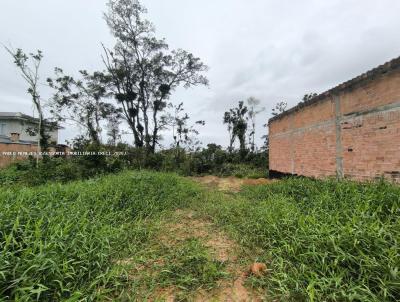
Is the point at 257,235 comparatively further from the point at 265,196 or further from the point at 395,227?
the point at 265,196

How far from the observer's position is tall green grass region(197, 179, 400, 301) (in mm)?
1784

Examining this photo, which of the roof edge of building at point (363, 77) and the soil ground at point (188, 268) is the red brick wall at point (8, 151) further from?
the roof edge of building at point (363, 77)

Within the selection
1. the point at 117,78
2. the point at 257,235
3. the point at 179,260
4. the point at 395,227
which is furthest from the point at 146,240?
the point at 117,78

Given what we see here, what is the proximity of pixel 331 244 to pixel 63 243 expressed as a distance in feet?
8.98

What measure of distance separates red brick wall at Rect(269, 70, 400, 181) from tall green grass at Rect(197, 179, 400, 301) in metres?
1.00

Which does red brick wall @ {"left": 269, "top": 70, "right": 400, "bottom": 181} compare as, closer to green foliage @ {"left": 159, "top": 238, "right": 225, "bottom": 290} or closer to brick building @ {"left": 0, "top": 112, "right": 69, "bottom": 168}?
green foliage @ {"left": 159, "top": 238, "right": 225, "bottom": 290}

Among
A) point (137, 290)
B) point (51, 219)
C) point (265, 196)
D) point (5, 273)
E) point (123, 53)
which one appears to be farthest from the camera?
point (123, 53)

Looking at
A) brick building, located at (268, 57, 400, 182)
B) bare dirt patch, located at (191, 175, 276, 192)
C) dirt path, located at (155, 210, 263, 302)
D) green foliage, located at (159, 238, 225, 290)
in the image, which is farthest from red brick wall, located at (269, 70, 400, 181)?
green foliage, located at (159, 238, 225, 290)

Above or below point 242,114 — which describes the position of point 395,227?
below

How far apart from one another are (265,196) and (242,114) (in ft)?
54.5

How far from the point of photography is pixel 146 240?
9.70 feet

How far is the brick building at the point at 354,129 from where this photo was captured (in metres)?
4.16

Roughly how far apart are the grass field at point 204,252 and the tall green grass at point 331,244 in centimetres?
1

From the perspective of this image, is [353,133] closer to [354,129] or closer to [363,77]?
[354,129]
